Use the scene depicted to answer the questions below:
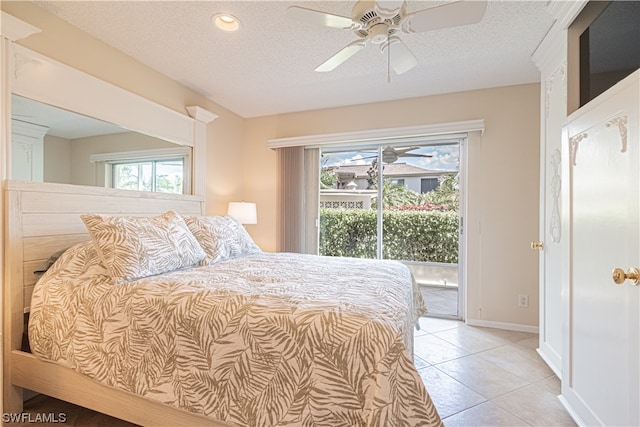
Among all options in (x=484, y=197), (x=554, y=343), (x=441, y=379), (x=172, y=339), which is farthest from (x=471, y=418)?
(x=484, y=197)

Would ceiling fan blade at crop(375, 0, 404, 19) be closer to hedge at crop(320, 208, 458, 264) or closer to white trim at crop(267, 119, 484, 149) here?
white trim at crop(267, 119, 484, 149)

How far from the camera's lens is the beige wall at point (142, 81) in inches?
80.0

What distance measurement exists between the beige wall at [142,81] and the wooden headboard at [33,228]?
94 centimetres

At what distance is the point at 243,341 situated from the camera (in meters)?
1.26

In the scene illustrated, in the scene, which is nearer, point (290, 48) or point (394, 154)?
point (290, 48)

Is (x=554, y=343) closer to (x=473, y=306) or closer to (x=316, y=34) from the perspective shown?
(x=473, y=306)

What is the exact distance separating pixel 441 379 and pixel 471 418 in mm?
406

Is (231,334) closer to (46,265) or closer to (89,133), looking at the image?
(46,265)

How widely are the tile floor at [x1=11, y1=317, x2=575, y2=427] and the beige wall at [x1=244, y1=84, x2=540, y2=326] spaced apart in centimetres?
41

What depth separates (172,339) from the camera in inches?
54.6

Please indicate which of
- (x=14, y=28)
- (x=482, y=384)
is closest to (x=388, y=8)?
(x=14, y=28)

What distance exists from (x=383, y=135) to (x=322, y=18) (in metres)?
2.01

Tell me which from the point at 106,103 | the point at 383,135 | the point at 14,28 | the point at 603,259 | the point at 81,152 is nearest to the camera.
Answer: the point at 603,259

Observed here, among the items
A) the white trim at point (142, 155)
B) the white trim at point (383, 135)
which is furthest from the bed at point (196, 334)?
the white trim at point (383, 135)
